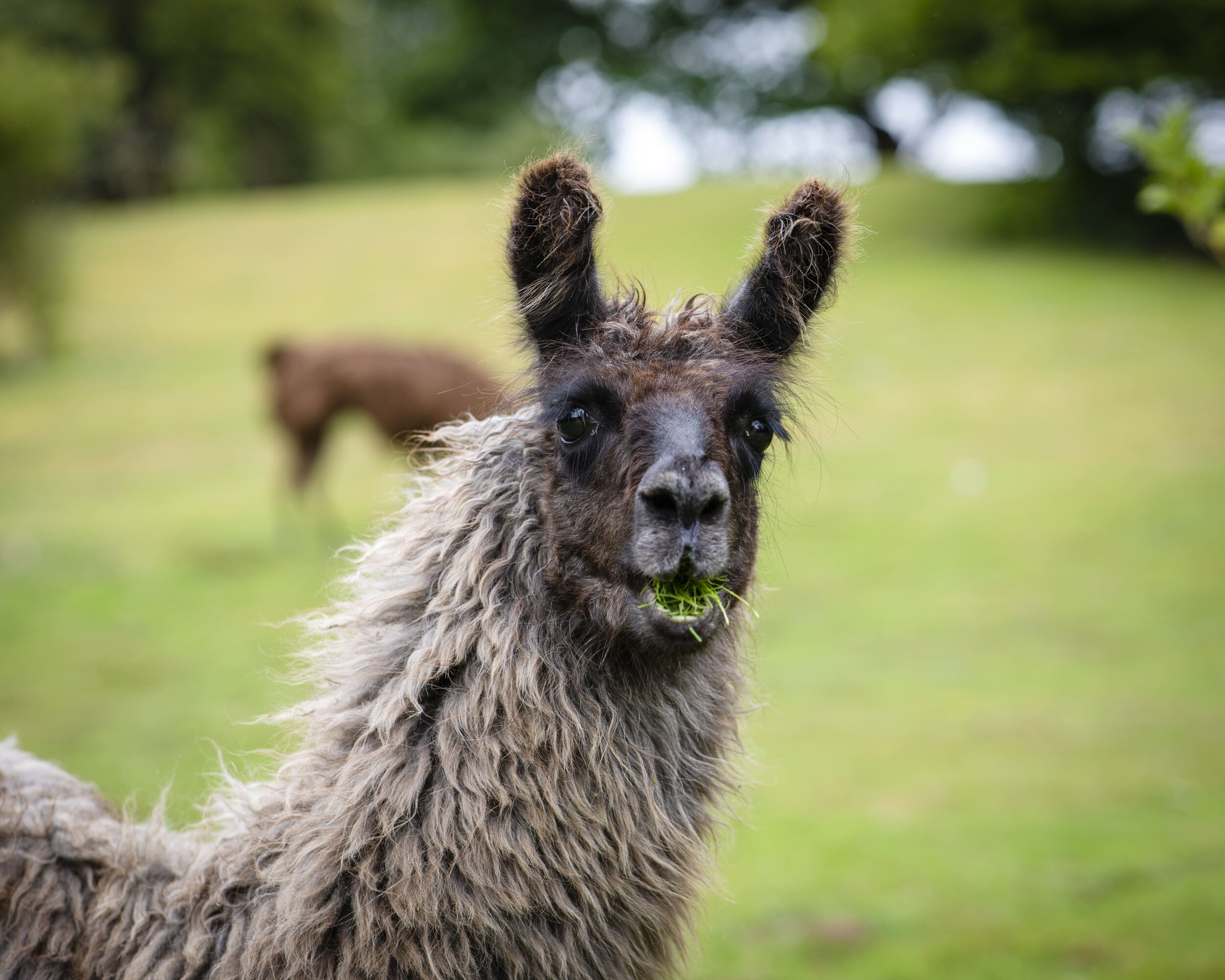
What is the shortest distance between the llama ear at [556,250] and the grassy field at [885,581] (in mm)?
147

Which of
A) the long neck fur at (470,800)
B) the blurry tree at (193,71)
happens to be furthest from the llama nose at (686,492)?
the blurry tree at (193,71)

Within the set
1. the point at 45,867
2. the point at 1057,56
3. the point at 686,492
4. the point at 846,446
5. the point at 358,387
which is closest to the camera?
the point at 686,492

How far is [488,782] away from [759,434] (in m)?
0.98

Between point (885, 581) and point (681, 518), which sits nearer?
point (681, 518)

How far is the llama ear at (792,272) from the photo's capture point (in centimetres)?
249

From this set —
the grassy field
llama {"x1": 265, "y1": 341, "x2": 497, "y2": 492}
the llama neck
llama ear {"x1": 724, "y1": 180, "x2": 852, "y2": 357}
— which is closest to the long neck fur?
the llama neck

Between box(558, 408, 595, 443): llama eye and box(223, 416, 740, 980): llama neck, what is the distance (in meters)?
0.14

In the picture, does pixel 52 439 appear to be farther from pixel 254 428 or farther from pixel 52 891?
pixel 52 891

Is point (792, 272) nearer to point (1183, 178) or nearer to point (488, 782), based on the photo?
point (1183, 178)

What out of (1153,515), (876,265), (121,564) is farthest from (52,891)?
(876,265)

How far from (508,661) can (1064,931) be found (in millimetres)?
3979

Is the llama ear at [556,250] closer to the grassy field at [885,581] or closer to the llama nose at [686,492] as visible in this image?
the grassy field at [885,581]

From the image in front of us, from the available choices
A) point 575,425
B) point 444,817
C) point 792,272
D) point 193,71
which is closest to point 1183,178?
point 792,272

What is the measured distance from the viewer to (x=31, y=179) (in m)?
20.3
